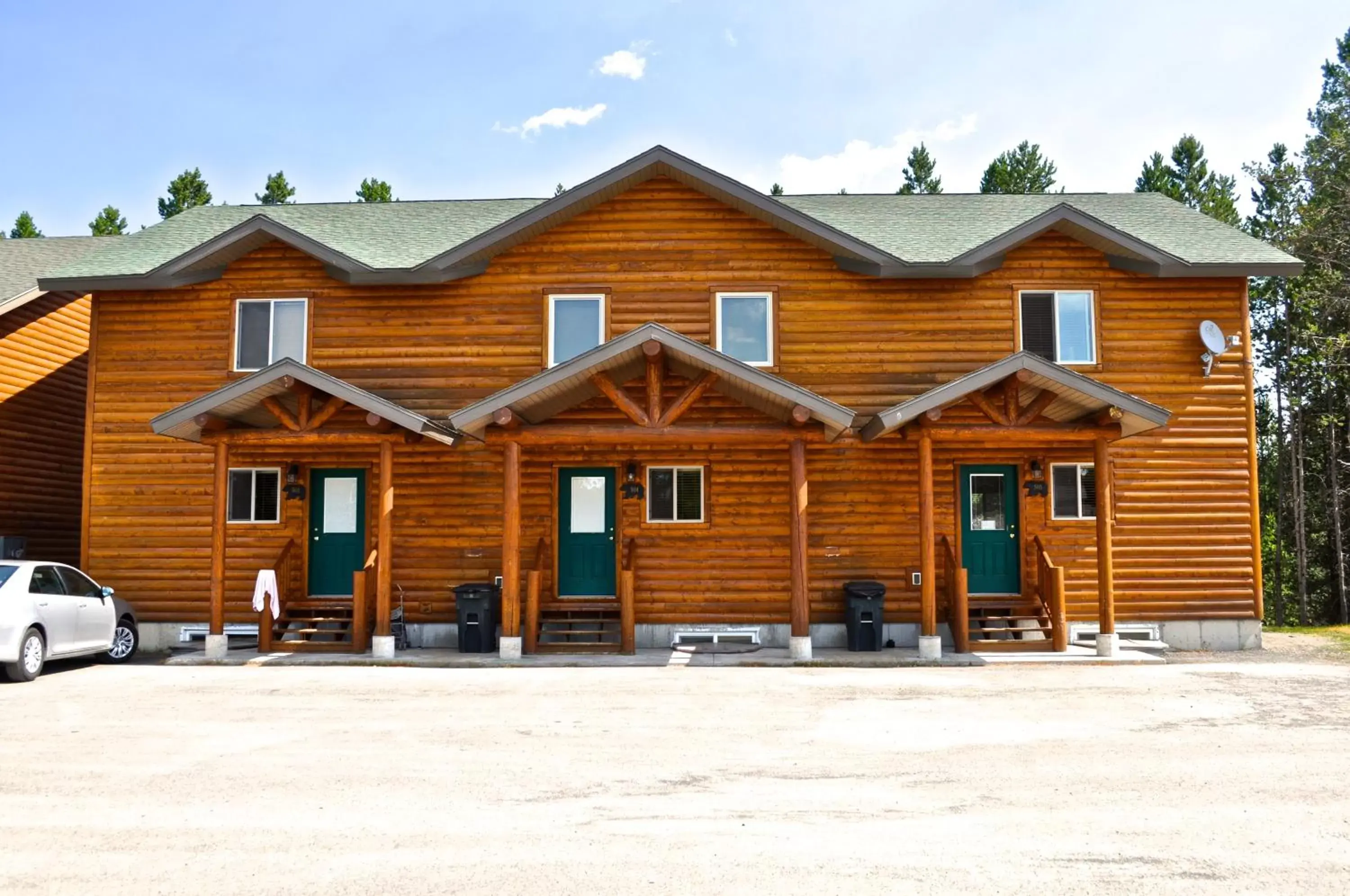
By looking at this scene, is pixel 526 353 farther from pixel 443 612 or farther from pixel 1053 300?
pixel 1053 300

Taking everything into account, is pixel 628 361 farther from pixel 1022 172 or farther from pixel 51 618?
pixel 1022 172

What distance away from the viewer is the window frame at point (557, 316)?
1476 cm

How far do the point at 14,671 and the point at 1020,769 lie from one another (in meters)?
10.5

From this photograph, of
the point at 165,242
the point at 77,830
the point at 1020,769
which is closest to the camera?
the point at 77,830

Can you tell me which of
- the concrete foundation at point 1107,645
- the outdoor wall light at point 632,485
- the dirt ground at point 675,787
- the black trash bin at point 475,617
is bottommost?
the dirt ground at point 675,787

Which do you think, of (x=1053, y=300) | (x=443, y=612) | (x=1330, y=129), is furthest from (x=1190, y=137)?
(x=443, y=612)

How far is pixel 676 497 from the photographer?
48.1 ft

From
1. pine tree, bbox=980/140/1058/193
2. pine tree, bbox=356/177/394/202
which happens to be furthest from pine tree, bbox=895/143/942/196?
pine tree, bbox=356/177/394/202

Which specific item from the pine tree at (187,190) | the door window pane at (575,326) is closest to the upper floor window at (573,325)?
the door window pane at (575,326)

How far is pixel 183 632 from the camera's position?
48.3 feet

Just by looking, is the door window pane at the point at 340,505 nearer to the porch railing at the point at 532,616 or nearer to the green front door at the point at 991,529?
the porch railing at the point at 532,616

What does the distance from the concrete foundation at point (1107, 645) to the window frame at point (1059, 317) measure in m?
4.00

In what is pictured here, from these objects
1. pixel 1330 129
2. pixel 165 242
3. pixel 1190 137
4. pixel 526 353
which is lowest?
pixel 526 353

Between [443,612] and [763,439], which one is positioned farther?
[443,612]
